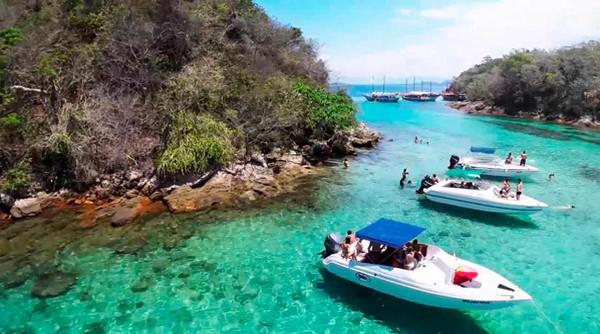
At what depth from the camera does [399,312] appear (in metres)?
14.3

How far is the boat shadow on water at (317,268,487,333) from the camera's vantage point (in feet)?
44.0

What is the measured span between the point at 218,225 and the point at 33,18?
23.8m

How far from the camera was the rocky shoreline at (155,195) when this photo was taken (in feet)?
72.9

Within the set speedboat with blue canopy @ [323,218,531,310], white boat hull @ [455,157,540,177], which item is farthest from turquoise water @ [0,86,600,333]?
white boat hull @ [455,157,540,177]

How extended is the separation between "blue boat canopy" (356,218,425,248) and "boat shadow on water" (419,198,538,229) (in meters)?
8.88

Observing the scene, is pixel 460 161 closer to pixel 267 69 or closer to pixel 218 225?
pixel 267 69

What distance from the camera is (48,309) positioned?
1446cm

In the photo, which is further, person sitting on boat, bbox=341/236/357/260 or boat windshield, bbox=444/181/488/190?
boat windshield, bbox=444/181/488/190

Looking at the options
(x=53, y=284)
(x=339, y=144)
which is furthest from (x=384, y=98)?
(x=53, y=284)

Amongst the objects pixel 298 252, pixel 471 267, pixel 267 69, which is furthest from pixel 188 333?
pixel 267 69

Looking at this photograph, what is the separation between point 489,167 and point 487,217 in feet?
35.9

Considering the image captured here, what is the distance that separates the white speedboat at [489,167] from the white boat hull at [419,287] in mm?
20361

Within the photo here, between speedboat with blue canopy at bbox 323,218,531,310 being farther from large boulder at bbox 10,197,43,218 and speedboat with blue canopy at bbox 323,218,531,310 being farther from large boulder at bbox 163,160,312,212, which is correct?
large boulder at bbox 10,197,43,218

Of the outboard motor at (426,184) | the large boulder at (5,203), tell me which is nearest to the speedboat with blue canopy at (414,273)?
the outboard motor at (426,184)
